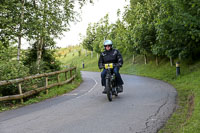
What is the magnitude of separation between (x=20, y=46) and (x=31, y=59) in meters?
2.62

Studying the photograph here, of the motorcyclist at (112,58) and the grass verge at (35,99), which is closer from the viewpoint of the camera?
the grass verge at (35,99)

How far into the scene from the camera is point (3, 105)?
8.20 metres

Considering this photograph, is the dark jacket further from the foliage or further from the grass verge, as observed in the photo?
the foliage

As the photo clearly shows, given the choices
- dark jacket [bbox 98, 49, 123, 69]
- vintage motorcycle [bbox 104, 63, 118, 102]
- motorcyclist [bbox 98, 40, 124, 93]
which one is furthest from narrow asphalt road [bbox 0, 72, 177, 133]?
dark jacket [bbox 98, 49, 123, 69]

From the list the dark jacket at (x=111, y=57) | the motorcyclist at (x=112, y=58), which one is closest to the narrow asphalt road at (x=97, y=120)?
the motorcyclist at (x=112, y=58)

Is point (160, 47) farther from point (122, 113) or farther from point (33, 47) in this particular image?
point (122, 113)

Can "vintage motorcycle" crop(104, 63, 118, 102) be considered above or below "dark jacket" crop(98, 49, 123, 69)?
below

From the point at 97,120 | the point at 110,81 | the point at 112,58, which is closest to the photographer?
the point at 97,120

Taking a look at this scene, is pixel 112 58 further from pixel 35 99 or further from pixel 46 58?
pixel 46 58

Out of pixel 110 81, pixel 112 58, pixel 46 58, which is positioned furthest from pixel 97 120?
pixel 46 58

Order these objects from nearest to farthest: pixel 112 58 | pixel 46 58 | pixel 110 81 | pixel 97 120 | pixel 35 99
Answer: pixel 97 120, pixel 110 81, pixel 112 58, pixel 35 99, pixel 46 58

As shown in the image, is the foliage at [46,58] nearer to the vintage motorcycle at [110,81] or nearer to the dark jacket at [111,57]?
the dark jacket at [111,57]

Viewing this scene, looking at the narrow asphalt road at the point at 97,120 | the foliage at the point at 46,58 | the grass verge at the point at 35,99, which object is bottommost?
the grass verge at the point at 35,99

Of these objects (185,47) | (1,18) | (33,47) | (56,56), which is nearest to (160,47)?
(185,47)
